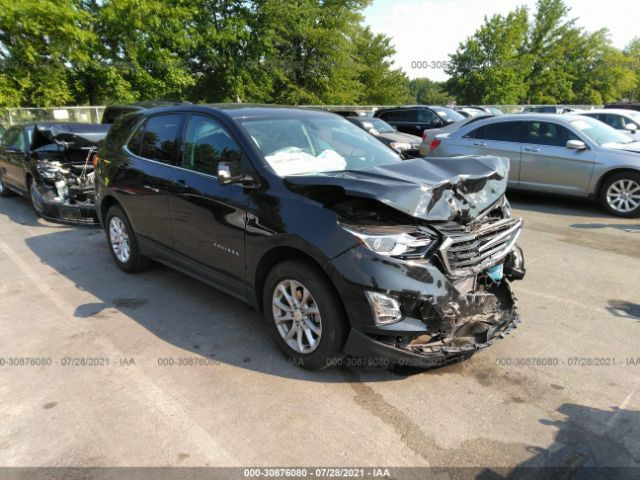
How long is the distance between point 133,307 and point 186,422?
79.1 inches

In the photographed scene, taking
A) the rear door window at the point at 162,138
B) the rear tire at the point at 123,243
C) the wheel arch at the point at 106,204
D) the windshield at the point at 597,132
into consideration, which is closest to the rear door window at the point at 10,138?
the wheel arch at the point at 106,204

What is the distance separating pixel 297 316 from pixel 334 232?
0.72 metres

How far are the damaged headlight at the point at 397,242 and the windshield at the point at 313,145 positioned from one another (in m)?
0.96

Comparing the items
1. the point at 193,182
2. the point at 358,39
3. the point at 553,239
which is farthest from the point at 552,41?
the point at 193,182

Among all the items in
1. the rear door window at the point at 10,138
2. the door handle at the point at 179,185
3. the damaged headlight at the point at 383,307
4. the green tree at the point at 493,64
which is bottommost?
the damaged headlight at the point at 383,307

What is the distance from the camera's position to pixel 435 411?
293 cm

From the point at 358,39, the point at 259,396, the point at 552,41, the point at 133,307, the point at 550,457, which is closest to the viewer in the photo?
the point at 550,457

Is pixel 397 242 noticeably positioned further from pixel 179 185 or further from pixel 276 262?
pixel 179 185

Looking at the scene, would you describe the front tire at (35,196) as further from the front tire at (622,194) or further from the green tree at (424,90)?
the green tree at (424,90)

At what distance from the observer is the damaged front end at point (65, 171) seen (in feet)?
25.0

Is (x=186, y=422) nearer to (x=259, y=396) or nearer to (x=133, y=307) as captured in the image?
(x=259, y=396)

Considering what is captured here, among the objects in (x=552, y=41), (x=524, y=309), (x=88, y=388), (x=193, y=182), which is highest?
(x=552, y=41)

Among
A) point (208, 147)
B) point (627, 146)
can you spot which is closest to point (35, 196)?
point (208, 147)

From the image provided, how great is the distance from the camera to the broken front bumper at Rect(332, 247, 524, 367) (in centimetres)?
290
